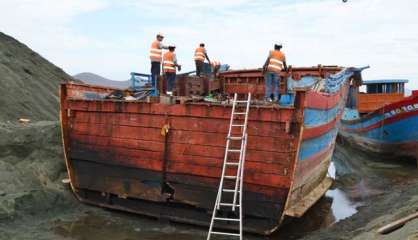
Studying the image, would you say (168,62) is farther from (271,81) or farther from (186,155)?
(186,155)

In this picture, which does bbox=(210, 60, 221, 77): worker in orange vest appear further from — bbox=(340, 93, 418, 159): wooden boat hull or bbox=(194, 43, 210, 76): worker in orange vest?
bbox=(340, 93, 418, 159): wooden boat hull

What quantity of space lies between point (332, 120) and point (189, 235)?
4130 millimetres

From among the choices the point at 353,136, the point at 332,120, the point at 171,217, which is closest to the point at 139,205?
the point at 171,217

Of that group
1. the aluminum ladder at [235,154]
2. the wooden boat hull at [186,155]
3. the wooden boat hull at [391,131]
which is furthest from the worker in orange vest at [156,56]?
the wooden boat hull at [391,131]

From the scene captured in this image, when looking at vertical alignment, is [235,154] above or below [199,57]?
below

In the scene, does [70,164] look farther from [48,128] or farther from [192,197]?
[192,197]

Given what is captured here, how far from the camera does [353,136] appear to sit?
65.6 ft

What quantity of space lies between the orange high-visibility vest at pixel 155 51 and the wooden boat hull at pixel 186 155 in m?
2.28

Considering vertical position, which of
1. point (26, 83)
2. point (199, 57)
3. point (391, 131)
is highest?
point (199, 57)

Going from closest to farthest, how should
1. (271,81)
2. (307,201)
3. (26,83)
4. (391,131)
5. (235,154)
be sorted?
(235,154) < (307,201) < (271,81) < (26,83) < (391,131)

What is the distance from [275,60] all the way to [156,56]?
319cm

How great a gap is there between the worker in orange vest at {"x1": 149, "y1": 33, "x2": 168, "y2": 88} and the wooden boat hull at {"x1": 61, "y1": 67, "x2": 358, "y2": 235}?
7.28 feet

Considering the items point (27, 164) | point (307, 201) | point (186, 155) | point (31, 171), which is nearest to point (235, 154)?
point (186, 155)

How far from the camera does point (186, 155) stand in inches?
297
